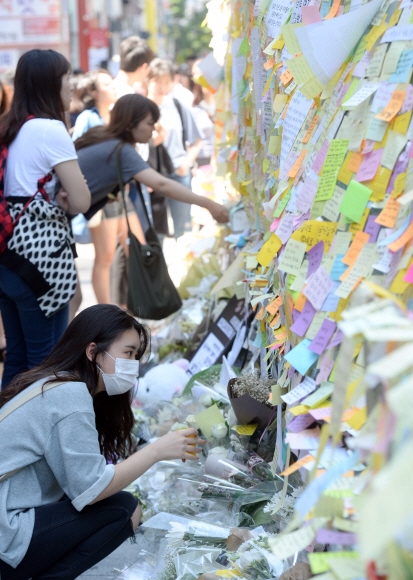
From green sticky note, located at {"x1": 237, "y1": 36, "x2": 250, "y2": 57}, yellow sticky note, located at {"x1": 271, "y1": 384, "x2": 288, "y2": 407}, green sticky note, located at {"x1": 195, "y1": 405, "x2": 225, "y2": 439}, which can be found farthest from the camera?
green sticky note, located at {"x1": 237, "y1": 36, "x2": 250, "y2": 57}

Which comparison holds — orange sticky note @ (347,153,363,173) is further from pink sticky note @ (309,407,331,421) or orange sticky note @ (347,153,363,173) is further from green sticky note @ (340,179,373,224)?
pink sticky note @ (309,407,331,421)

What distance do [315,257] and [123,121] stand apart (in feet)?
7.83

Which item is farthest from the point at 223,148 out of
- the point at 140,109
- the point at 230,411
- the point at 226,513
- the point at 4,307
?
the point at 226,513

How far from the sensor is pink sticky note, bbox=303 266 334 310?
6.22 ft

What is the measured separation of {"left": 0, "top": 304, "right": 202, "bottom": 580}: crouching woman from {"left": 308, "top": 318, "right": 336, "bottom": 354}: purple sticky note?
0.75 m

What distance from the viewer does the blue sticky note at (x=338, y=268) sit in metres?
1.86

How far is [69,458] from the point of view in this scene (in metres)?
2.20

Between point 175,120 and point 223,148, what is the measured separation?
152 cm

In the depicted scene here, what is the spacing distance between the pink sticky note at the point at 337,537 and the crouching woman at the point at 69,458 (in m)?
1.03

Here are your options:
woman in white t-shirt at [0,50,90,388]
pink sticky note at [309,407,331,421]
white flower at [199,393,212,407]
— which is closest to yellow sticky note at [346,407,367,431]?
pink sticky note at [309,407,331,421]

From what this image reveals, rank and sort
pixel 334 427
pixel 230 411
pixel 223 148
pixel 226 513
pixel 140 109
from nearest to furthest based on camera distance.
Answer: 1. pixel 334 427
2. pixel 226 513
3. pixel 230 411
4. pixel 140 109
5. pixel 223 148

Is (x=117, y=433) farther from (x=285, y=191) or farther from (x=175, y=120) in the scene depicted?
(x=175, y=120)

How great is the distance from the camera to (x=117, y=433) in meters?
2.69

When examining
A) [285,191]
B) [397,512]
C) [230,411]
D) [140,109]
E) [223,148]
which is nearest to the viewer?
[397,512]
